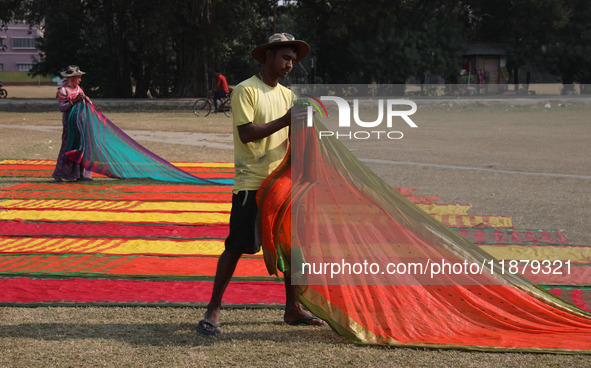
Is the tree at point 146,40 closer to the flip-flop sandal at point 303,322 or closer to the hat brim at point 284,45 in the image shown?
the hat brim at point 284,45

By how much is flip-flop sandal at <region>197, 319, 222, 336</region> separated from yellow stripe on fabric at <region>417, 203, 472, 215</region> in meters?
3.93

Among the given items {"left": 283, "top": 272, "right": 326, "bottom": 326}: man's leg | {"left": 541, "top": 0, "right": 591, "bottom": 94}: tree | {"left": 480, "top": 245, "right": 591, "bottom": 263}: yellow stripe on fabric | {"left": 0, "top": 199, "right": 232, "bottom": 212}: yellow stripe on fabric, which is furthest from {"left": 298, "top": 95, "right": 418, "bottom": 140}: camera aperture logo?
{"left": 541, "top": 0, "right": 591, "bottom": 94}: tree

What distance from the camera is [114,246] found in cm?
608

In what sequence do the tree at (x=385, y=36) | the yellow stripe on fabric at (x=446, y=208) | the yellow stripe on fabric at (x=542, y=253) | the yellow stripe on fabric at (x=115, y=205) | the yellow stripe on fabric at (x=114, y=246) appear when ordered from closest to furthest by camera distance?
the yellow stripe on fabric at (x=542, y=253), the yellow stripe on fabric at (x=114, y=246), the yellow stripe on fabric at (x=446, y=208), the yellow stripe on fabric at (x=115, y=205), the tree at (x=385, y=36)

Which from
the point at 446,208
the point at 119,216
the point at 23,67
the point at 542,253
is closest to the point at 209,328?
the point at 542,253

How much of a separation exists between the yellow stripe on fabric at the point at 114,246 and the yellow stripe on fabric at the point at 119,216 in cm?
87

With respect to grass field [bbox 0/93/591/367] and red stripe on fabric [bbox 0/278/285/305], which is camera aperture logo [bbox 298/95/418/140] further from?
red stripe on fabric [bbox 0/278/285/305]

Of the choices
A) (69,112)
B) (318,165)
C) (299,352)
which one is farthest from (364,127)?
(69,112)

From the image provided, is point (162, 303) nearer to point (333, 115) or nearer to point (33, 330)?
point (33, 330)

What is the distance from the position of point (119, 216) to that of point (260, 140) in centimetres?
377

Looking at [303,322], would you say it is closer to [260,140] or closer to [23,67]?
[260,140]

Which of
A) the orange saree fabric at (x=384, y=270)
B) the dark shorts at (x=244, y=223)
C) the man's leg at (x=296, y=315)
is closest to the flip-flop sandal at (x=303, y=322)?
the man's leg at (x=296, y=315)

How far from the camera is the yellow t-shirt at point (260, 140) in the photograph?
12.9 ft

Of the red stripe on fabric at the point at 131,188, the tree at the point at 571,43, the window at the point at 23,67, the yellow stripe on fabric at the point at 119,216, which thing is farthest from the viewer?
the window at the point at 23,67
